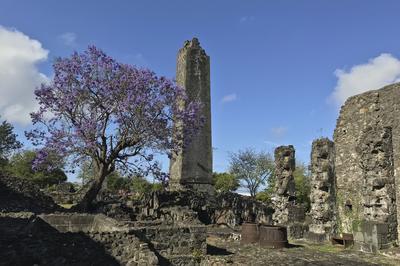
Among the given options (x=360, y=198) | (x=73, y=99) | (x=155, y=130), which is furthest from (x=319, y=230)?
(x=73, y=99)

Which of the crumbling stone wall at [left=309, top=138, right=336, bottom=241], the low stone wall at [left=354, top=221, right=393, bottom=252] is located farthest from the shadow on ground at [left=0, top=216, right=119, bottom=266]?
the crumbling stone wall at [left=309, top=138, right=336, bottom=241]

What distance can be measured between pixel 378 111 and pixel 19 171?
33.0 metres

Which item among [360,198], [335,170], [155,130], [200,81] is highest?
[200,81]

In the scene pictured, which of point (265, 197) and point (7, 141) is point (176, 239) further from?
point (7, 141)

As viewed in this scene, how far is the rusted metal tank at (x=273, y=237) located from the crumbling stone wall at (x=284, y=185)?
3.67 meters

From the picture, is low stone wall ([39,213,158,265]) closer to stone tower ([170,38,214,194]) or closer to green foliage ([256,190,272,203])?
stone tower ([170,38,214,194])

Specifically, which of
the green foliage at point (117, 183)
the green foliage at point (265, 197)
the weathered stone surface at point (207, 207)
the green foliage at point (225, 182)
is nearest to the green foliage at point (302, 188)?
the green foliage at point (265, 197)

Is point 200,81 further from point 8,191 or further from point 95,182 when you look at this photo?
point 8,191

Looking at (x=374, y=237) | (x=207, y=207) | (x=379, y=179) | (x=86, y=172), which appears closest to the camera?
(x=374, y=237)

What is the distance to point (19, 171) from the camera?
120 ft

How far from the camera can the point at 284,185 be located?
16203 millimetres

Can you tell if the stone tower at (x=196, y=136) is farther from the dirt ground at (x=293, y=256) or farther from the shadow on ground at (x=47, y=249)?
the shadow on ground at (x=47, y=249)

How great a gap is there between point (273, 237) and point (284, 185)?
4.36 meters

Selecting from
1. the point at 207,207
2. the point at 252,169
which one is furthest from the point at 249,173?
the point at 207,207
